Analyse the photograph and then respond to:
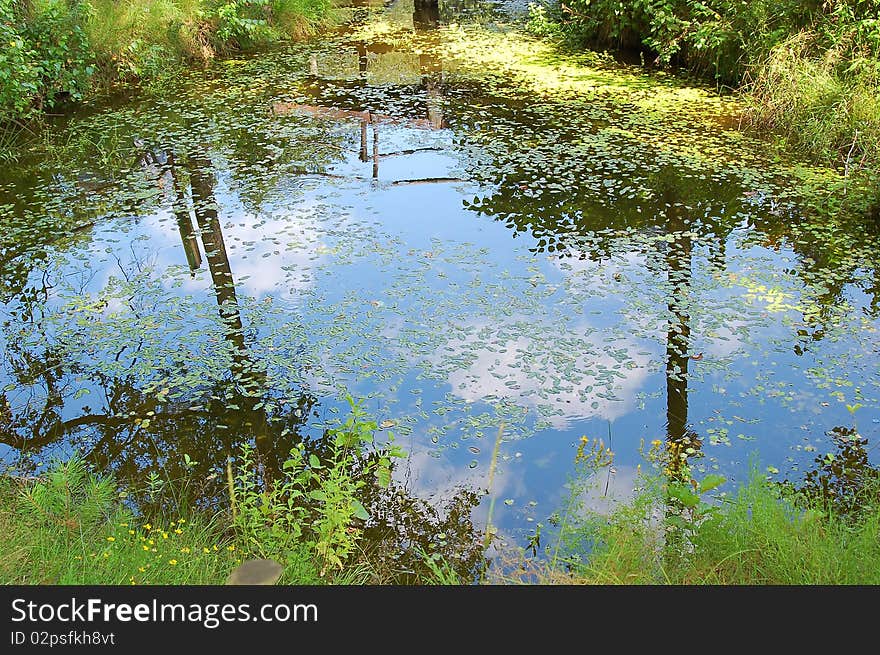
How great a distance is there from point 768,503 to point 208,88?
25.6 feet

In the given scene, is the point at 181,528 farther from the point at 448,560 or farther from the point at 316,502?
the point at 448,560

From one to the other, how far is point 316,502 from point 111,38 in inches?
289

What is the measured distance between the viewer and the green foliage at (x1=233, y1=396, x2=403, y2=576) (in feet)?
8.88

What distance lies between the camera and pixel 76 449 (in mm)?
3457

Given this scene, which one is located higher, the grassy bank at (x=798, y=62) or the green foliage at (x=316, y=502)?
the grassy bank at (x=798, y=62)

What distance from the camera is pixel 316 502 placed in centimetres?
310

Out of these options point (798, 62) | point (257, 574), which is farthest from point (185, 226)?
point (798, 62)

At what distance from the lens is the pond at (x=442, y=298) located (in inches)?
136

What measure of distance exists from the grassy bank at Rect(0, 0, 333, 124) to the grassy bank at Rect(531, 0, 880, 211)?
493 centimetres

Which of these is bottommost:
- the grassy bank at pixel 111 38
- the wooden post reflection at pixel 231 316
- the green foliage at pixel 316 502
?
the wooden post reflection at pixel 231 316

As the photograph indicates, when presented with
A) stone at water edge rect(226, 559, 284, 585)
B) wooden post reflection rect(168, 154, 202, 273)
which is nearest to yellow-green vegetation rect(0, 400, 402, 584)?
stone at water edge rect(226, 559, 284, 585)

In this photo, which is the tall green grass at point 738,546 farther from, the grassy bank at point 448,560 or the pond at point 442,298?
the pond at point 442,298

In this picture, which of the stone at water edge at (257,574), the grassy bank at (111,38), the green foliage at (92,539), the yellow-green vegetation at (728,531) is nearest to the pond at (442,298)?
the yellow-green vegetation at (728,531)

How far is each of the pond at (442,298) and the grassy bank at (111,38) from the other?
1.81ft
